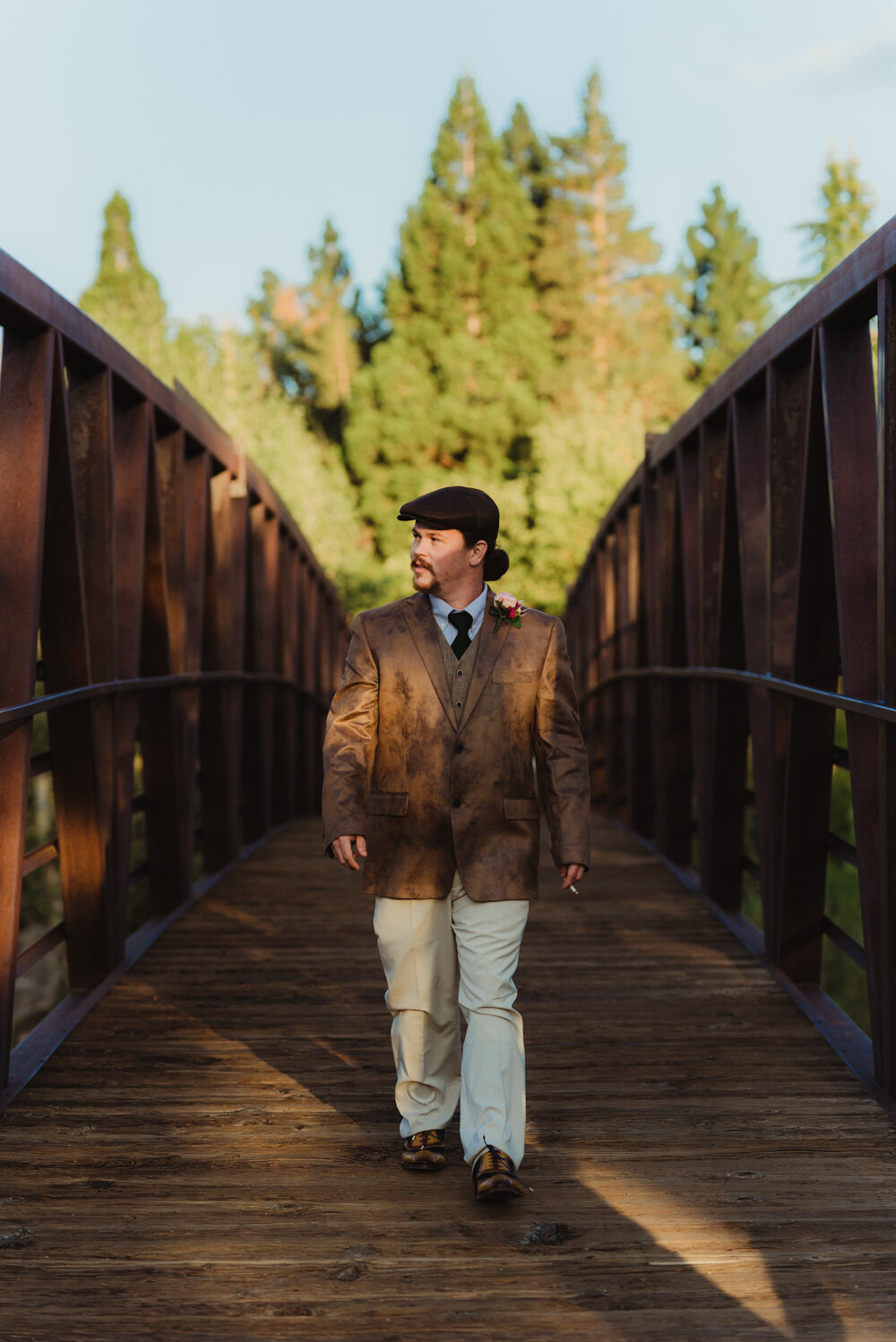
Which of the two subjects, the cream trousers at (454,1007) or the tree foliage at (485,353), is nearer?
the cream trousers at (454,1007)

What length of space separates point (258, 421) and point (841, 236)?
51.1 feet

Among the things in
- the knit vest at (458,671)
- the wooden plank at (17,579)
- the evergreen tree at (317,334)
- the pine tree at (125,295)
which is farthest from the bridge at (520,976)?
the evergreen tree at (317,334)

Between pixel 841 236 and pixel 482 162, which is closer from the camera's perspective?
pixel 841 236

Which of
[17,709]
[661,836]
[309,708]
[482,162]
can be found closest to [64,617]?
[17,709]

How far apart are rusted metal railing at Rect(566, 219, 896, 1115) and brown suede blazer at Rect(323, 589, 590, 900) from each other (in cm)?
89

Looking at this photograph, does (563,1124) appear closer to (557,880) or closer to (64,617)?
(64,617)

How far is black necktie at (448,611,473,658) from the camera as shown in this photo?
3357 millimetres

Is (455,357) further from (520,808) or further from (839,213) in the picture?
(520,808)

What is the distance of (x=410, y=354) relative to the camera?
40.2m

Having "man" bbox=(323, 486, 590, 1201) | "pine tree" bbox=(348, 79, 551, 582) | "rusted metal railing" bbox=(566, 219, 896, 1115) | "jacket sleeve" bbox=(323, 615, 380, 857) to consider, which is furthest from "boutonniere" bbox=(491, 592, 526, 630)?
"pine tree" bbox=(348, 79, 551, 582)

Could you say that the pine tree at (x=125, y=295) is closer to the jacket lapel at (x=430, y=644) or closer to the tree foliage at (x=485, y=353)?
the tree foliage at (x=485, y=353)

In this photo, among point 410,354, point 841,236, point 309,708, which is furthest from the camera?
point 410,354

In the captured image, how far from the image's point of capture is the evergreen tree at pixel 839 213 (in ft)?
88.3

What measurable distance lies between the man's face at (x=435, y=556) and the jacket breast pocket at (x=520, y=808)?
556mm
